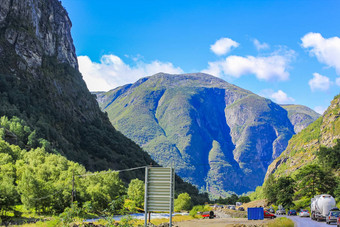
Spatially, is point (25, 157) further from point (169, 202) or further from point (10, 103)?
point (169, 202)

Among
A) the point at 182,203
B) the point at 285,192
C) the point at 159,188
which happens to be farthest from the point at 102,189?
the point at 159,188

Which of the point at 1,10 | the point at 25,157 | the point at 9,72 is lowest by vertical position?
the point at 25,157

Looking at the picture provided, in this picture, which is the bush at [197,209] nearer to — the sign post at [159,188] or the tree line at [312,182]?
the tree line at [312,182]

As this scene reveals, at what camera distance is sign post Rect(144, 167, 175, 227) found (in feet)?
46.3

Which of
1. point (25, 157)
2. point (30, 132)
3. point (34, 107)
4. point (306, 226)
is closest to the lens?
point (306, 226)

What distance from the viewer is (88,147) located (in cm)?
19912

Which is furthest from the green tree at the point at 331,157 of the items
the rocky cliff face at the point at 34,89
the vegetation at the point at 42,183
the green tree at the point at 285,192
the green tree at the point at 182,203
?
the rocky cliff face at the point at 34,89

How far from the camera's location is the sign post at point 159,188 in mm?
14102

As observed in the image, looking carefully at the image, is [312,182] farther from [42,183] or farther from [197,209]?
[42,183]

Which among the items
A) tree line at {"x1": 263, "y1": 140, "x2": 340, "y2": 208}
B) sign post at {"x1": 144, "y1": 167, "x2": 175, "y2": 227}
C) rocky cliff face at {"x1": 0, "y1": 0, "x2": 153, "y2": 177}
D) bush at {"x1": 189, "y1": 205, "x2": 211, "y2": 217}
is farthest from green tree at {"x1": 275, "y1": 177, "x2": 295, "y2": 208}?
sign post at {"x1": 144, "y1": 167, "x2": 175, "y2": 227}

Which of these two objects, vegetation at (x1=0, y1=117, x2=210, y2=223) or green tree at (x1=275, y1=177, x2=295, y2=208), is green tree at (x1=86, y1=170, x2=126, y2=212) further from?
green tree at (x1=275, y1=177, x2=295, y2=208)

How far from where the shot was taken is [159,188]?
14375mm

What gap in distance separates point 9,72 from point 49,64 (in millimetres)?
33154

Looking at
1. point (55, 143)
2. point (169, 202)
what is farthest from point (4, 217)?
point (55, 143)
